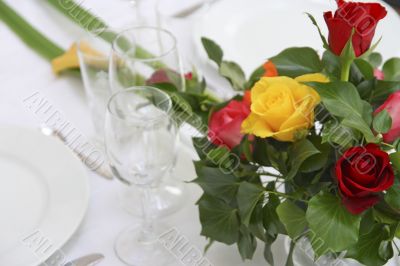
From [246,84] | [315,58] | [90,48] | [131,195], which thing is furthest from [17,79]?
[315,58]

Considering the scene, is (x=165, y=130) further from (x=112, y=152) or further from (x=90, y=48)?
(x=90, y=48)

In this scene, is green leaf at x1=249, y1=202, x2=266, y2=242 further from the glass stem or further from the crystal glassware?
the crystal glassware

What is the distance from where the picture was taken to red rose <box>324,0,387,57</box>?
1.95 feet

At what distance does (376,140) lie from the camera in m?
0.60

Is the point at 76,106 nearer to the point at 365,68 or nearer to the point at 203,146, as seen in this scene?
the point at 203,146

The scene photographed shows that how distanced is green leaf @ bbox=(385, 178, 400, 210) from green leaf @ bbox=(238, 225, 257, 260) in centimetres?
18

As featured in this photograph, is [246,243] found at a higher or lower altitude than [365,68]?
lower

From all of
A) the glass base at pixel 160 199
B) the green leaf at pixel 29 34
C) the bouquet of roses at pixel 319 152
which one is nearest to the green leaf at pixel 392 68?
the bouquet of roses at pixel 319 152

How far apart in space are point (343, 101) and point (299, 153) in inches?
2.7

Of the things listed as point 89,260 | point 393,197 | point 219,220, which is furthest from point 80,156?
point 393,197

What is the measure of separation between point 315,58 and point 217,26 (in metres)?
0.50

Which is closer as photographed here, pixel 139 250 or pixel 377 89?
pixel 377 89

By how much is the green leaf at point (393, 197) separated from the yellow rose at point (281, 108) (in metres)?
0.11

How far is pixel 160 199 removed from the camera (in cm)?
93
